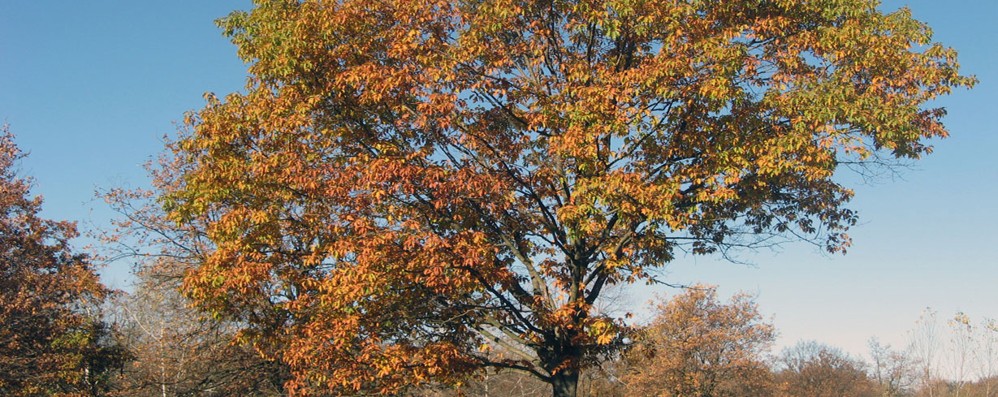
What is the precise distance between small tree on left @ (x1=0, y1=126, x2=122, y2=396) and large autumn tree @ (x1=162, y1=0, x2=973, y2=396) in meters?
13.2

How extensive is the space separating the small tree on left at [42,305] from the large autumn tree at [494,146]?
521 inches

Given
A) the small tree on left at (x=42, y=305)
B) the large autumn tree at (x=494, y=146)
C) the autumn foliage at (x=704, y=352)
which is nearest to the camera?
the large autumn tree at (x=494, y=146)

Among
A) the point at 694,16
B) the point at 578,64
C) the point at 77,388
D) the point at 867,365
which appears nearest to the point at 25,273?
the point at 77,388

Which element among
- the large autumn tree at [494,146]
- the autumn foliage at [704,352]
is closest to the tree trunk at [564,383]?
the large autumn tree at [494,146]

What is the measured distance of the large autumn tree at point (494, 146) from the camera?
39.1 feet

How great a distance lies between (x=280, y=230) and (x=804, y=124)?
8760mm

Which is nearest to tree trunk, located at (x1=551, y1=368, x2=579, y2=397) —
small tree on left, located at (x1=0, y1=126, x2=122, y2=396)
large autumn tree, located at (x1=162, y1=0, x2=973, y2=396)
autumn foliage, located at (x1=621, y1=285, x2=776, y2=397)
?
large autumn tree, located at (x1=162, y1=0, x2=973, y2=396)

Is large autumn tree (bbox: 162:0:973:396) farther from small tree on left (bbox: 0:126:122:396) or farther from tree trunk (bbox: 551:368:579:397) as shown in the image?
small tree on left (bbox: 0:126:122:396)

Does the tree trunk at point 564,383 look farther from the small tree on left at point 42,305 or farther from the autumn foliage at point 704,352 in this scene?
the autumn foliage at point 704,352

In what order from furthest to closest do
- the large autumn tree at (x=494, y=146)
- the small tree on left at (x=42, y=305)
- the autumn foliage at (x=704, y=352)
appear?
the autumn foliage at (x=704, y=352)
the small tree on left at (x=42, y=305)
the large autumn tree at (x=494, y=146)

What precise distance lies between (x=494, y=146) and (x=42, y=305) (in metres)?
17.7

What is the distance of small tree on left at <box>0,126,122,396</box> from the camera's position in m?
23.3

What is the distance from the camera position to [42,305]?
944 inches

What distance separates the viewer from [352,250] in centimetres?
1172
